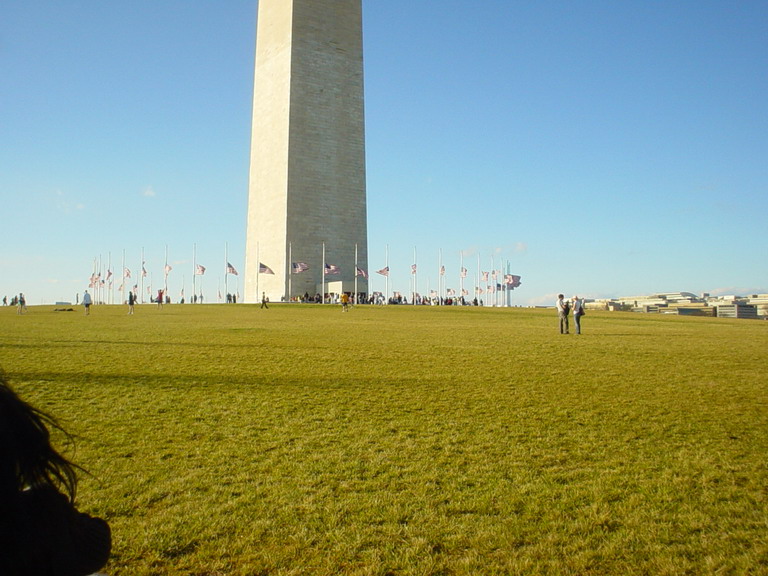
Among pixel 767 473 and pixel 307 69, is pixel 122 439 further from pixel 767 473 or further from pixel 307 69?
pixel 307 69

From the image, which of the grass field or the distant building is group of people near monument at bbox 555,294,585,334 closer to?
the grass field

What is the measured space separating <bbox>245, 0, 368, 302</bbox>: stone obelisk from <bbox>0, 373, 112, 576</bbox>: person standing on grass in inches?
2299

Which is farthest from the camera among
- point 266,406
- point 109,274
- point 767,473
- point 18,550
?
point 109,274

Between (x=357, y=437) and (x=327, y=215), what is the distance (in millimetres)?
56760

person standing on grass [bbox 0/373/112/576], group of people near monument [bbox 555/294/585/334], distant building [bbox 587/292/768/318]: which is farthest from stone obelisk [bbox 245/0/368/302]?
person standing on grass [bbox 0/373/112/576]

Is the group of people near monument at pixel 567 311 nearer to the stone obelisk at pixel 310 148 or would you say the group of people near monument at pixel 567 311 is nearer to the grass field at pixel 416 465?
the grass field at pixel 416 465

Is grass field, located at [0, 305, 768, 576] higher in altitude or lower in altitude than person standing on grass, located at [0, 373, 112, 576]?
lower

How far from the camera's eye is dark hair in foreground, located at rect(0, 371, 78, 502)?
1.63m

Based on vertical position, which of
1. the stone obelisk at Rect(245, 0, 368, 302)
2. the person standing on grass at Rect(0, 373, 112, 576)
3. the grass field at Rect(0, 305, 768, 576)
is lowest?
the grass field at Rect(0, 305, 768, 576)

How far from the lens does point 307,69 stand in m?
61.4

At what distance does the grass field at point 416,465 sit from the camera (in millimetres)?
4266

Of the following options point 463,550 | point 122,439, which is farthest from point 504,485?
point 122,439

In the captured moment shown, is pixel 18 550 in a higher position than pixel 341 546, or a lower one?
higher

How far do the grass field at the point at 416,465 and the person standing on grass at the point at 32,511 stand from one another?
243 cm
